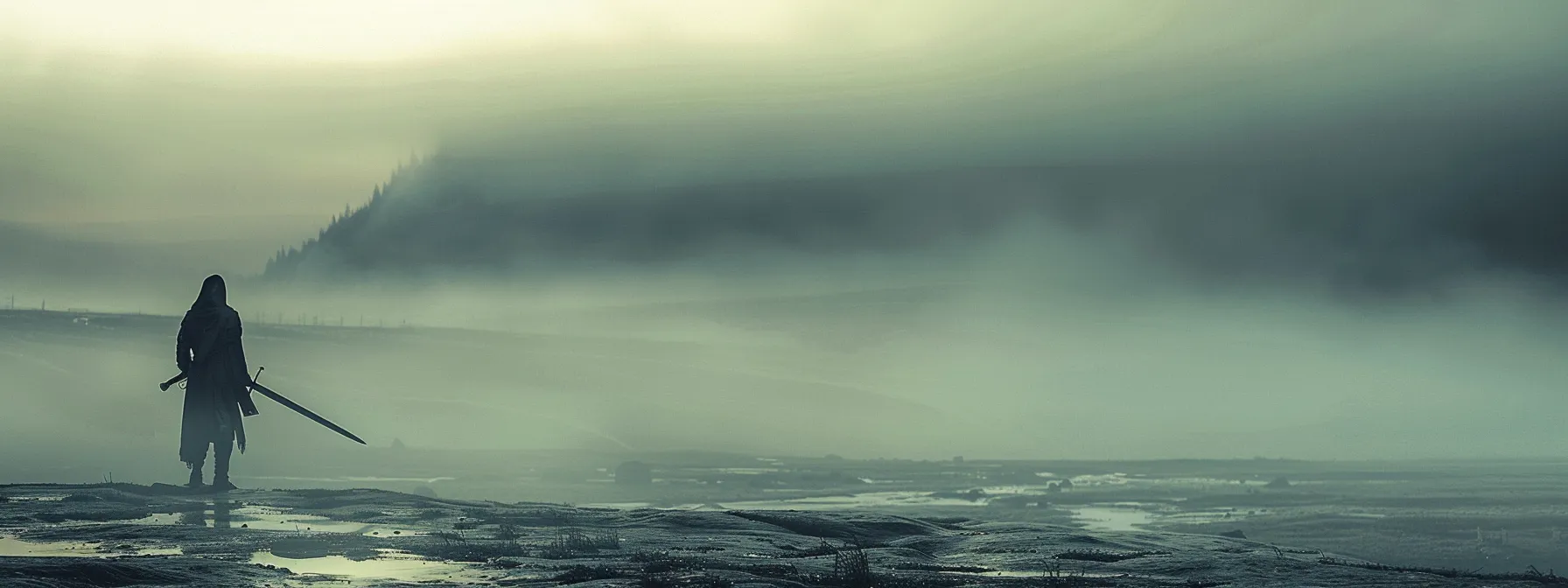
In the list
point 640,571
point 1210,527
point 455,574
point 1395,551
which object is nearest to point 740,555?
point 640,571

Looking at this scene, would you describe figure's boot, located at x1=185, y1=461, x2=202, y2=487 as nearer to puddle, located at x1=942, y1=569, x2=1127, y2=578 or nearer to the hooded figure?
the hooded figure

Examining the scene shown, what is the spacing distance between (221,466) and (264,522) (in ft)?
22.6

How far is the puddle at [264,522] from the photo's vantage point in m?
21.7

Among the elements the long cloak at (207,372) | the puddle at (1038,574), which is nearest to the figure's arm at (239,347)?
the long cloak at (207,372)

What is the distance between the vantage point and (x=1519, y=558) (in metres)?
167

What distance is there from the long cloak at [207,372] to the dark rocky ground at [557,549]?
1.64 metres

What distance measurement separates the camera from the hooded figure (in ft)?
95.4

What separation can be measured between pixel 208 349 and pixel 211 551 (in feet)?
39.9

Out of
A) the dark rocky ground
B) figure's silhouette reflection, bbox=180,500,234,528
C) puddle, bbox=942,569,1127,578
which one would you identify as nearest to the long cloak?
the dark rocky ground

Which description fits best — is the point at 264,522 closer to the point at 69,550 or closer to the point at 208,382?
the point at 69,550

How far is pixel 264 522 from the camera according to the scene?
22.8m

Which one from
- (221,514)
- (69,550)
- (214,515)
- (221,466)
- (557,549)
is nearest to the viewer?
(69,550)

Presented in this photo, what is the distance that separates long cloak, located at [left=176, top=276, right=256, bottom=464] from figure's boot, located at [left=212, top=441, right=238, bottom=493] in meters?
0.15

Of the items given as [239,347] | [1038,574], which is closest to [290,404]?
[239,347]
